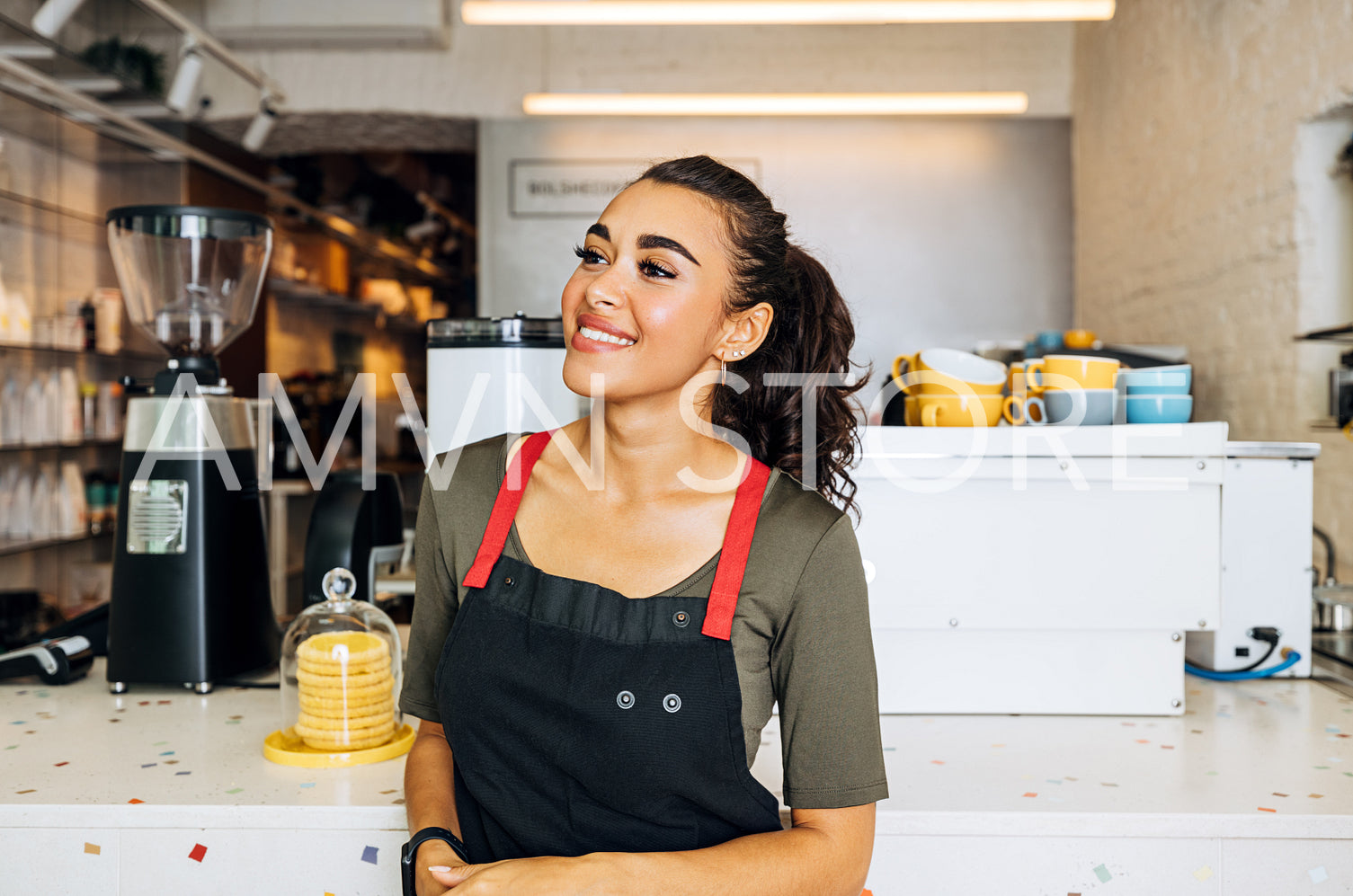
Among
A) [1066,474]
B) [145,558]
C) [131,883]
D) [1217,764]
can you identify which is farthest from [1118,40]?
[131,883]

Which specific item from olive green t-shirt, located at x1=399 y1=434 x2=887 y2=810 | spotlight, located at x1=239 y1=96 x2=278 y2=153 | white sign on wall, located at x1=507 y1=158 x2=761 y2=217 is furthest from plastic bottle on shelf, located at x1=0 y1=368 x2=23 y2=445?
olive green t-shirt, located at x1=399 y1=434 x2=887 y2=810

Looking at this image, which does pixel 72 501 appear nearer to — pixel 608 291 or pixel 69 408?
pixel 69 408

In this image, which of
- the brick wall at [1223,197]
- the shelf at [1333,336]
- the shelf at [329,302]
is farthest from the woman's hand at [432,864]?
the shelf at [329,302]

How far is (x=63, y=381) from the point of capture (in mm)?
3934

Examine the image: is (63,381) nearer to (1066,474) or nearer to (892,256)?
(892,256)

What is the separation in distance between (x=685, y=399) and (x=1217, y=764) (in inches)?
32.9

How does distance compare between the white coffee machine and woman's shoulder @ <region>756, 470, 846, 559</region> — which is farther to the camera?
the white coffee machine

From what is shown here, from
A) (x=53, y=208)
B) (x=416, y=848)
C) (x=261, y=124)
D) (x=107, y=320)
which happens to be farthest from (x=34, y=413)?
(x=416, y=848)

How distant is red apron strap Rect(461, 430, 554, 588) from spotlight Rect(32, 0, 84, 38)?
3.28m

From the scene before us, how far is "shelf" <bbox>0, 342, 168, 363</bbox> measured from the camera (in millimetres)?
3661

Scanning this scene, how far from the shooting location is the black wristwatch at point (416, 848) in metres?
1.03

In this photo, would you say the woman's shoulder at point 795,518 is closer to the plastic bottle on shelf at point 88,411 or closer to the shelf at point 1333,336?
the shelf at point 1333,336

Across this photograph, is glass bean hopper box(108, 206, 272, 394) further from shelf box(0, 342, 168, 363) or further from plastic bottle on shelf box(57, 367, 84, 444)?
plastic bottle on shelf box(57, 367, 84, 444)

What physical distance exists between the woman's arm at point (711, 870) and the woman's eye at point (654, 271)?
0.55m
